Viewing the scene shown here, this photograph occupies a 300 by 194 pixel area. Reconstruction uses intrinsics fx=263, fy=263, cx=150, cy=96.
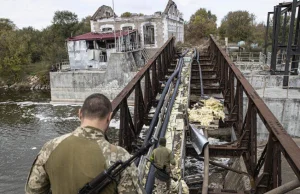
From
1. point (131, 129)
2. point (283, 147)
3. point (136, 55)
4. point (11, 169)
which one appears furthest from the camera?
point (136, 55)

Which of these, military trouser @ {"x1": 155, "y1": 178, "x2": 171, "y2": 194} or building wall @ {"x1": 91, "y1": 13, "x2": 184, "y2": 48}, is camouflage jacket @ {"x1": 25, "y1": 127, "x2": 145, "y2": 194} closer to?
military trouser @ {"x1": 155, "y1": 178, "x2": 171, "y2": 194}

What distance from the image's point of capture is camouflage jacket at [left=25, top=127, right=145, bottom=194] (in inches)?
74.0

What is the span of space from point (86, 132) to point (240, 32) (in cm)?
4183

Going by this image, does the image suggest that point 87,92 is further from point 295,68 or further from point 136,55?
point 295,68

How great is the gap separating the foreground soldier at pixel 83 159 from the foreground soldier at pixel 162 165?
204cm

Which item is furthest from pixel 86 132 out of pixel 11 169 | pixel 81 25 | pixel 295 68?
pixel 81 25

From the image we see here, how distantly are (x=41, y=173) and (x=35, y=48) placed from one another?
50.9 metres

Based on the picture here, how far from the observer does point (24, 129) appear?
2203 centimetres

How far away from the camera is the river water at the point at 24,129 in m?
15.4

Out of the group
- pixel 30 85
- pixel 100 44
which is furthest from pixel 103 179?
pixel 30 85

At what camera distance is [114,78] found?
91.9ft

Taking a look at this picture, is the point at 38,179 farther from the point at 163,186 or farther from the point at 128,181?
the point at 163,186

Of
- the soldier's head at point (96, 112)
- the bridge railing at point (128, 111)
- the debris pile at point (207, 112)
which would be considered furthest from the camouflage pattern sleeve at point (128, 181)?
the debris pile at point (207, 112)

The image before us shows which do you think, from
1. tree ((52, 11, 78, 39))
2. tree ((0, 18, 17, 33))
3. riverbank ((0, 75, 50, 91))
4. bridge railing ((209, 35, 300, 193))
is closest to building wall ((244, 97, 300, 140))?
bridge railing ((209, 35, 300, 193))
